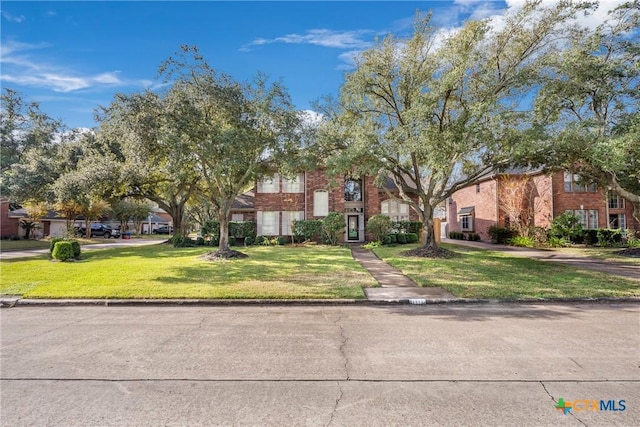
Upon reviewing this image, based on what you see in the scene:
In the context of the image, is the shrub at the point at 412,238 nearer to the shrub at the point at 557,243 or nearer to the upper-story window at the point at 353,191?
the upper-story window at the point at 353,191

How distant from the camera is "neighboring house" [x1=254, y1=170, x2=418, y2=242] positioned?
2631 cm

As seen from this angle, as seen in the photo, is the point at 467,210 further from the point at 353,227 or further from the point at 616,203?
the point at 353,227

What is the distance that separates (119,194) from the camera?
76.2 ft

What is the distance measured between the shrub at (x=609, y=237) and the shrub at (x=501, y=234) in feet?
17.0

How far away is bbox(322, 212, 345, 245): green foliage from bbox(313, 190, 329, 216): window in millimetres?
2168

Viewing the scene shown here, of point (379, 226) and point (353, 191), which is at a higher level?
point (353, 191)

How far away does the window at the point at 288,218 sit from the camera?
26.6m

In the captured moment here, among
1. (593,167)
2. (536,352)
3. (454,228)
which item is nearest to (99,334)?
(536,352)

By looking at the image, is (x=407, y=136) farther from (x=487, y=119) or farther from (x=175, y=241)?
(x=175, y=241)

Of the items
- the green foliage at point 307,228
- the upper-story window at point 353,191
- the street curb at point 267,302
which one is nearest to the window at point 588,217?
the upper-story window at point 353,191

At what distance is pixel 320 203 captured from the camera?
26.4 meters

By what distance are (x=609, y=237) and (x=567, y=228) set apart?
2768mm

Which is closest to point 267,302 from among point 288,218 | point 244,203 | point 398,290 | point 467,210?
point 398,290

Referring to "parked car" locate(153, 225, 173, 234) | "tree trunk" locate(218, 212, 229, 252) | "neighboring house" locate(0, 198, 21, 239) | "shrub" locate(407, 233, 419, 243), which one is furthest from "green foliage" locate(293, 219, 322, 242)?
"parked car" locate(153, 225, 173, 234)
